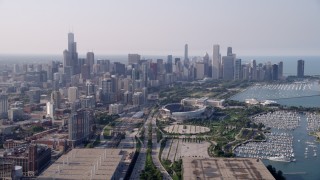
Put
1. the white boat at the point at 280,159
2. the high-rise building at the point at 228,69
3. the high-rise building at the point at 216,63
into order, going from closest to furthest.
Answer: the white boat at the point at 280,159 → the high-rise building at the point at 228,69 → the high-rise building at the point at 216,63

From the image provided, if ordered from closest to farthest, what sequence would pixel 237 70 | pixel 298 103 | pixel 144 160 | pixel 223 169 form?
1. pixel 223 169
2. pixel 144 160
3. pixel 298 103
4. pixel 237 70

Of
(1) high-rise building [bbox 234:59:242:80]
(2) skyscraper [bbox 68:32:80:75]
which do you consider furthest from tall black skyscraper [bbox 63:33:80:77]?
(1) high-rise building [bbox 234:59:242:80]

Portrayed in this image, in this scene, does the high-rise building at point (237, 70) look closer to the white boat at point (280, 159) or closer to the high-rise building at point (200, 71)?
the high-rise building at point (200, 71)

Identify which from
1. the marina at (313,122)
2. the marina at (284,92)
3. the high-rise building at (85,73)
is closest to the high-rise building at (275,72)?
the marina at (284,92)

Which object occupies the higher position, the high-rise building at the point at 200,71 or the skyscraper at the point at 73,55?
the skyscraper at the point at 73,55

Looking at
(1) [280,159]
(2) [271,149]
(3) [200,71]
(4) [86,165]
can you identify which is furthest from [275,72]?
(4) [86,165]

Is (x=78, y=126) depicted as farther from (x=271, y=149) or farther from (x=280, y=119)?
(x=280, y=119)

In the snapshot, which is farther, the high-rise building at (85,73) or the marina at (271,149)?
the high-rise building at (85,73)
